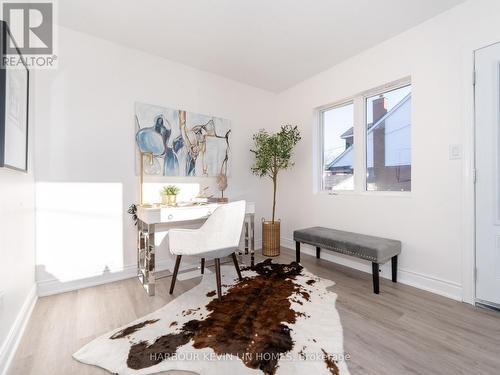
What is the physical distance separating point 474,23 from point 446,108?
2.25 feet

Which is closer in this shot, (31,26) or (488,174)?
(488,174)

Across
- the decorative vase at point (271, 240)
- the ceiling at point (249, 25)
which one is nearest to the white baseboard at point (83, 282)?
the decorative vase at point (271, 240)

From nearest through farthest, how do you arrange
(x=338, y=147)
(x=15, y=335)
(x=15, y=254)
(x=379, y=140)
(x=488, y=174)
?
(x=15, y=335), (x=15, y=254), (x=488, y=174), (x=379, y=140), (x=338, y=147)

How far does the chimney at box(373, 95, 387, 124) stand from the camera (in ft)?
8.90

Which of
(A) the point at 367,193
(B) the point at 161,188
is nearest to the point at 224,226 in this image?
(B) the point at 161,188

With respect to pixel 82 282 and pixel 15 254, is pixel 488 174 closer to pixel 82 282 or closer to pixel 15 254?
pixel 15 254

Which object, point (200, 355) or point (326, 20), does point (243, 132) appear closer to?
point (326, 20)

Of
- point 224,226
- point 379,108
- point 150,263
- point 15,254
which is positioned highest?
point 379,108

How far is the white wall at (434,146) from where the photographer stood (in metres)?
1.97

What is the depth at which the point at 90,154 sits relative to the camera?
236 centimetres

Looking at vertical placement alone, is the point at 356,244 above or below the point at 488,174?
below

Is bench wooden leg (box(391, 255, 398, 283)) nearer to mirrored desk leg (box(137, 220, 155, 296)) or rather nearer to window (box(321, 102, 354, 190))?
window (box(321, 102, 354, 190))

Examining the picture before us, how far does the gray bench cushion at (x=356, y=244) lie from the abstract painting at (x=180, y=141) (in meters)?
1.52

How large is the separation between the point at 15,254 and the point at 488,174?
11.7 ft
